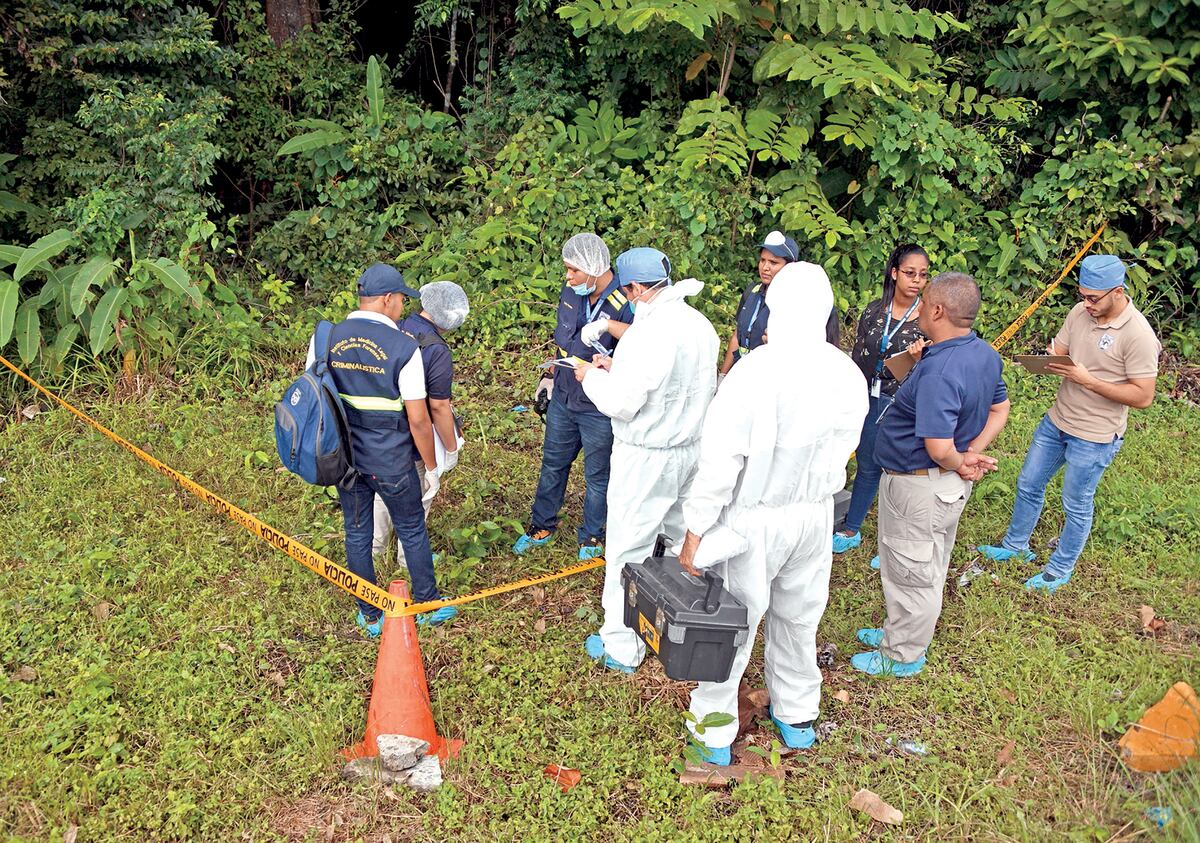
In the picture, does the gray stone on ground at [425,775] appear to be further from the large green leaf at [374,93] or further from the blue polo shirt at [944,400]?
the large green leaf at [374,93]

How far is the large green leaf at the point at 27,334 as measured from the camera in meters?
6.59

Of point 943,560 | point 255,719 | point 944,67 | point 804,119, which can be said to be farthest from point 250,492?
point 944,67

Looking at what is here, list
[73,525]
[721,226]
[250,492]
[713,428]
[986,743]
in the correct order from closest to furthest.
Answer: [713,428]
[986,743]
[73,525]
[250,492]
[721,226]

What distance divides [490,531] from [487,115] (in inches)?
205

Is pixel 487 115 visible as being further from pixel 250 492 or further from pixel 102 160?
pixel 250 492

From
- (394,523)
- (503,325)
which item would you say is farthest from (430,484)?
(503,325)

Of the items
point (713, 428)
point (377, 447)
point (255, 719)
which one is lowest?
point (255, 719)

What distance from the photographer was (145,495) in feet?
18.8

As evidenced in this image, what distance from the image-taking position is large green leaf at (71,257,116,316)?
21.9ft

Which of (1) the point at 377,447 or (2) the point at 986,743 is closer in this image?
(2) the point at 986,743

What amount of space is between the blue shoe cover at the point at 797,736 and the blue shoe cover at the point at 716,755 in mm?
322

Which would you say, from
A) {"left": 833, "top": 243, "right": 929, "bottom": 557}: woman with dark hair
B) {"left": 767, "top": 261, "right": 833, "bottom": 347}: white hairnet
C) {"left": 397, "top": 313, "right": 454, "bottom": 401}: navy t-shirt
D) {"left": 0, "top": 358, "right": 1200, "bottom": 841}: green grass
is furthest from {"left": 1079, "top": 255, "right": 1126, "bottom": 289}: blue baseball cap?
{"left": 397, "top": 313, "right": 454, "bottom": 401}: navy t-shirt

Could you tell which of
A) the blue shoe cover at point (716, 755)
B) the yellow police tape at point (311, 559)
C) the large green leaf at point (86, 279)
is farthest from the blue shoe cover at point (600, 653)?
the large green leaf at point (86, 279)

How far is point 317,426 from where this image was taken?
414 centimetres
